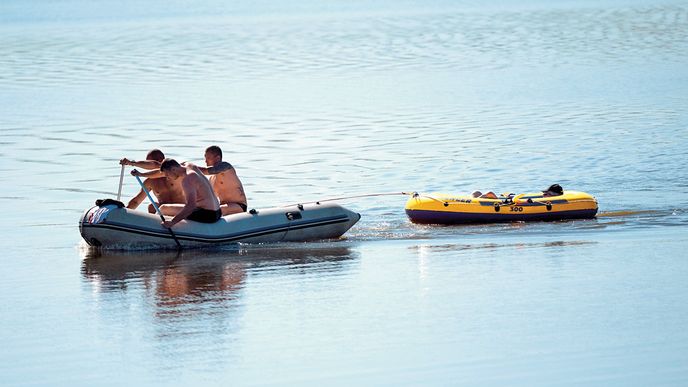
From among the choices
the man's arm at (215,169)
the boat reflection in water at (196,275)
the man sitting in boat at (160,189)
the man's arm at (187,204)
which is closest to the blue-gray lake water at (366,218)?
the boat reflection in water at (196,275)

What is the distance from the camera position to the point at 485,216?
15.4 m

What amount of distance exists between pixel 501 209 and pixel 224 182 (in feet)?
10.6

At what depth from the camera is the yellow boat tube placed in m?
15.4

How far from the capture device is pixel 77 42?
1951 inches

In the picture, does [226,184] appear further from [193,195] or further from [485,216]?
[485,216]

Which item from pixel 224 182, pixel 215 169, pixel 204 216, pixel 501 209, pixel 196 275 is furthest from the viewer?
pixel 501 209

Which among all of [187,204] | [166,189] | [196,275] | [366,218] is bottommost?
[196,275]

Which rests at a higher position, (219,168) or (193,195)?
(219,168)

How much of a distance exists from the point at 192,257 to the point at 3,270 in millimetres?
1904

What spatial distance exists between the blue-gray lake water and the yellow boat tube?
0.18 meters

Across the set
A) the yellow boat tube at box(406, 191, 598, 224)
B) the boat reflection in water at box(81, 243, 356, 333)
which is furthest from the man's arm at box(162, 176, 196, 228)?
the yellow boat tube at box(406, 191, 598, 224)

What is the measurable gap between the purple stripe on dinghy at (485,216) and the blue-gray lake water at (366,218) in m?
0.14

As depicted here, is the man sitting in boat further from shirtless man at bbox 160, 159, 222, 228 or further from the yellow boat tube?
the yellow boat tube

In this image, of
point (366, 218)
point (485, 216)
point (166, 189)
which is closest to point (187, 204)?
point (166, 189)
